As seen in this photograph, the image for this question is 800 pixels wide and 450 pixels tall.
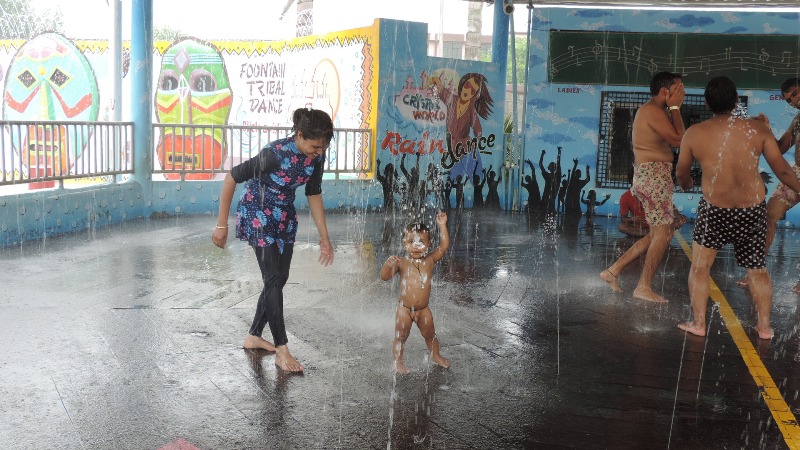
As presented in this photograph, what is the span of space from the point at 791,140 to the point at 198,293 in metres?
5.64

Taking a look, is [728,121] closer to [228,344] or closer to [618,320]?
[618,320]

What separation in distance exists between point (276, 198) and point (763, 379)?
3.30 meters

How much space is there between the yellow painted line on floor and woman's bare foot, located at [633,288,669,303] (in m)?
0.51

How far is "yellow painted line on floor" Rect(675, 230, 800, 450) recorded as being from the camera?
4512 millimetres

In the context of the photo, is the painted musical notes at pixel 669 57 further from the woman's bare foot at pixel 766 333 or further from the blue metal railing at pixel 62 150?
the woman's bare foot at pixel 766 333

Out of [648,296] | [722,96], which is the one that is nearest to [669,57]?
[648,296]

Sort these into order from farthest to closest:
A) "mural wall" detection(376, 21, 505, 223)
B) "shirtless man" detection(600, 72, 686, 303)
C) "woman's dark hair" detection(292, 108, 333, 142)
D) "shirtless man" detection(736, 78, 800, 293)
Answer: "mural wall" detection(376, 21, 505, 223) < "shirtless man" detection(736, 78, 800, 293) < "shirtless man" detection(600, 72, 686, 303) < "woman's dark hair" detection(292, 108, 333, 142)

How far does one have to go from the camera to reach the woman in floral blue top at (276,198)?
5.09 m

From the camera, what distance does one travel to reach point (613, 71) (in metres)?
14.1

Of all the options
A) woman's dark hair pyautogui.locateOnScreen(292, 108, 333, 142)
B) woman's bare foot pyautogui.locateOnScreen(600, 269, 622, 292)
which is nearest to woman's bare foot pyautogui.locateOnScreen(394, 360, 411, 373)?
woman's dark hair pyautogui.locateOnScreen(292, 108, 333, 142)

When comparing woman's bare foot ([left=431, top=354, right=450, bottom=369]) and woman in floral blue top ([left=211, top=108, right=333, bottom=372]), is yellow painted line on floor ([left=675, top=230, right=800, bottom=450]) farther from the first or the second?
woman in floral blue top ([left=211, top=108, right=333, bottom=372])

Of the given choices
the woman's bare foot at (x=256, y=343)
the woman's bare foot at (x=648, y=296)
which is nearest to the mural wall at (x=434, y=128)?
the woman's bare foot at (x=648, y=296)

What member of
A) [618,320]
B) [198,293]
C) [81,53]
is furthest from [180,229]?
[81,53]

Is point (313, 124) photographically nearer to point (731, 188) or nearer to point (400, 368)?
point (400, 368)
